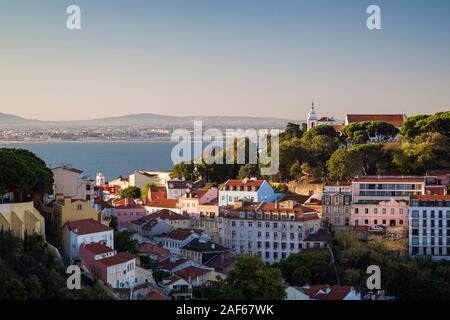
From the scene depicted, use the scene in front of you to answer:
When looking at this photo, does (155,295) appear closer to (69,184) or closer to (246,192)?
(69,184)

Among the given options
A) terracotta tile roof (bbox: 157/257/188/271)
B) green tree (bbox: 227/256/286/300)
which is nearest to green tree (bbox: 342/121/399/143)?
terracotta tile roof (bbox: 157/257/188/271)

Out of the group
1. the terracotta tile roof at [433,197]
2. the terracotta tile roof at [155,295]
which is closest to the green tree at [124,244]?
the terracotta tile roof at [155,295]

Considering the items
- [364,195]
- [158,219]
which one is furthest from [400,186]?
[158,219]

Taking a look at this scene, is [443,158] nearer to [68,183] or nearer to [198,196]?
[198,196]

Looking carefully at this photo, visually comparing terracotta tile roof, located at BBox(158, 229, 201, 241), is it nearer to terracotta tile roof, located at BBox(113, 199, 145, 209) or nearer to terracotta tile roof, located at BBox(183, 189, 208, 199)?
terracotta tile roof, located at BBox(183, 189, 208, 199)

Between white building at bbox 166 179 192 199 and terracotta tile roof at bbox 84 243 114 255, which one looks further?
white building at bbox 166 179 192 199

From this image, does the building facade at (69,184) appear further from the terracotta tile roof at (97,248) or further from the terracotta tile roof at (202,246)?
the terracotta tile roof at (97,248)

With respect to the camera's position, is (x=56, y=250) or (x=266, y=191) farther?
(x=266, y=191)
